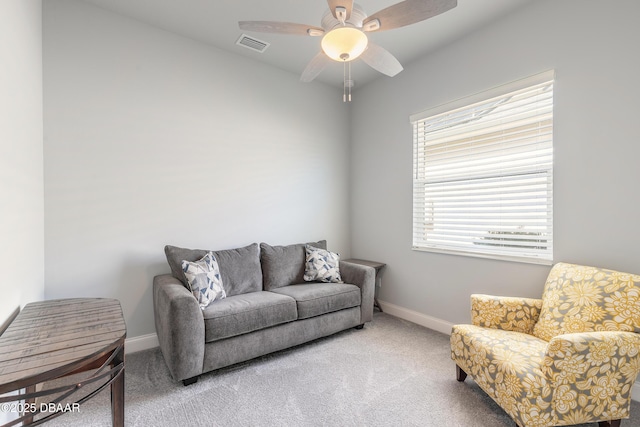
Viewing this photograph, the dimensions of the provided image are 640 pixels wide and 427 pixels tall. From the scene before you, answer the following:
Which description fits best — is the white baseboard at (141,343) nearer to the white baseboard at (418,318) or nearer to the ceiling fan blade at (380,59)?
the white baseboard at (418,318)

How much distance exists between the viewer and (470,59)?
2.86 metres

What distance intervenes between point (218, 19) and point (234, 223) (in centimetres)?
192

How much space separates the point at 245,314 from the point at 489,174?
8.16ft

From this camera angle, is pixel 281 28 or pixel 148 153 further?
pixel 148 153

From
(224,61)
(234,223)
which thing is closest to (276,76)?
(224,61)

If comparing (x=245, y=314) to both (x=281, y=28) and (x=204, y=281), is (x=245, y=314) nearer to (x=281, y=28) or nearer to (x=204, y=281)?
(x=204, y=281)

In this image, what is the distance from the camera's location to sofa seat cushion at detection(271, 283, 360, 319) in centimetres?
270

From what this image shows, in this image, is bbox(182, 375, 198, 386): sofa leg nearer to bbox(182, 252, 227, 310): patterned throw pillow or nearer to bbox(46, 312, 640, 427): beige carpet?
bbox(46, 312, 640, 427): beige carpet

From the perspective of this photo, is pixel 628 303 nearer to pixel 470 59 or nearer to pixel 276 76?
pixel 470 59

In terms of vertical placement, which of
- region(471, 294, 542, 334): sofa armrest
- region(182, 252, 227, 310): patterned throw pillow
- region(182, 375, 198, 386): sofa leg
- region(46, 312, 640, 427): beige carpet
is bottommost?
region(46, 312, 640, 427): beige carpet

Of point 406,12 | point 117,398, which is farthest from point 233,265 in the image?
point 406,12

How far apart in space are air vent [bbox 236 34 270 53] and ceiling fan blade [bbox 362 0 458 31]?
1.64 metres

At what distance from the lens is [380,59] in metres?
2.05

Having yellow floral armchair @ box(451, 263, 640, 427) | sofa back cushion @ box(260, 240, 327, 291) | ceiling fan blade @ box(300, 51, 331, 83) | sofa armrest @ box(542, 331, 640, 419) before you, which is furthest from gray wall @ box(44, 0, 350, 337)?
sofa armrest @ box(542, 331, 640, 419)
